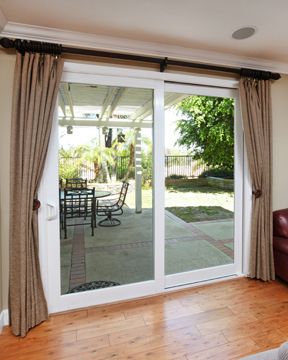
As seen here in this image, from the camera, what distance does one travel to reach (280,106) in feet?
10.3

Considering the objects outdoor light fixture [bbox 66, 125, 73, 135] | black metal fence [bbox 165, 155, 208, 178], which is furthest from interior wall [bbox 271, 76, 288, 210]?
outdoor light fixture [bbox 66, 125, 73, 135]

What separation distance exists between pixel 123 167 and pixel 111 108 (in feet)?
2.08

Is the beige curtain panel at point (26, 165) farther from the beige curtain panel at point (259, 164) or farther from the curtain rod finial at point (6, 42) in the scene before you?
the beige curtain panel at point (259, 164)

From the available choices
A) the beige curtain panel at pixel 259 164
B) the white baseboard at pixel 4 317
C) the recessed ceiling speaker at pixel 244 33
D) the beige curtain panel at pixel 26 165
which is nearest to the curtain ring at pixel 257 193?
the beige curtain panel at pixel 259 164

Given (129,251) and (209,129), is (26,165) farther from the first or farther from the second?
(209,129)

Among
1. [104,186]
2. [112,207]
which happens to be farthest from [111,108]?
[112,207]

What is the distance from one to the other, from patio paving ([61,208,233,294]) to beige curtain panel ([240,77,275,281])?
0.33 m

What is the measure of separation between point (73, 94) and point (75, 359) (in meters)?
2.27

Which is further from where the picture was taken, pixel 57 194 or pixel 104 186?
pixel 104 186

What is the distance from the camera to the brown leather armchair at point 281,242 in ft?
9.42

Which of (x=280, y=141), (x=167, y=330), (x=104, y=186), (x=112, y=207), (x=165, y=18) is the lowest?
(x=167, y=330)

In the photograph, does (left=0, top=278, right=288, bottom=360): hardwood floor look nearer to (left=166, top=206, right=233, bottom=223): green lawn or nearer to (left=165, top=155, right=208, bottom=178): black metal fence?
(left=166, top=206, right=233, bottom=223): green lawn

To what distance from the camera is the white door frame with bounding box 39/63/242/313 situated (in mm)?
2377

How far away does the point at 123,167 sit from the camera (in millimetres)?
2775
